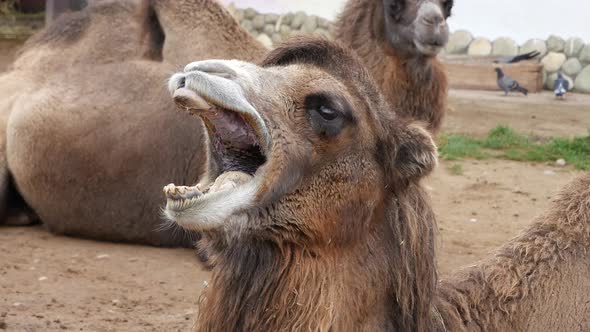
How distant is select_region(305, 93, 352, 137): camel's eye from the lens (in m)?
3.37

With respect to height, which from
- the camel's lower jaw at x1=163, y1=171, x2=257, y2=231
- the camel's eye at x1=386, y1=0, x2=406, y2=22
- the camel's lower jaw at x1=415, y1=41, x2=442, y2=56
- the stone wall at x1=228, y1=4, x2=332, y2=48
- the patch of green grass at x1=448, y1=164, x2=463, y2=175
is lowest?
the patch of green grass at x1=448, y1=164, x2=463, y2=175

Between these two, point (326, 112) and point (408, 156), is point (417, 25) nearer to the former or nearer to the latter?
point (408, 156)

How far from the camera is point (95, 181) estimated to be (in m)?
7.38

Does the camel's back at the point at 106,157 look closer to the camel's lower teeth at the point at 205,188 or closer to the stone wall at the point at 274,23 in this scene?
the camel's lower teeth at the point at 205,188

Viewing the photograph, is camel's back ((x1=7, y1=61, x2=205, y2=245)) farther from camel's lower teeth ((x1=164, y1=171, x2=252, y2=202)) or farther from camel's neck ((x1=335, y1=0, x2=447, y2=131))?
camel's lower teeth ((x1=164, y1=171, x2=252, y2=202))

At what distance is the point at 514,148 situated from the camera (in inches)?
459

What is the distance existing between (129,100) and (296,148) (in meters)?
4.45

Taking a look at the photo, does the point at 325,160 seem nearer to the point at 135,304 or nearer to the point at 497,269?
the point at 497,269

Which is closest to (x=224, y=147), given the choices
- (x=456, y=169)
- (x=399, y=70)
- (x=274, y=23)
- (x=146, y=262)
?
(x=146, y=262)

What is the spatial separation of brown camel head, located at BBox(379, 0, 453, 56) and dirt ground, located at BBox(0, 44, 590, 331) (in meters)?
1.01

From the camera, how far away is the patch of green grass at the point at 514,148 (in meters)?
11.1

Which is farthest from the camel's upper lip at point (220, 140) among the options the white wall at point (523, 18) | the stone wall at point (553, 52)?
the stone wall at point (553, 52)

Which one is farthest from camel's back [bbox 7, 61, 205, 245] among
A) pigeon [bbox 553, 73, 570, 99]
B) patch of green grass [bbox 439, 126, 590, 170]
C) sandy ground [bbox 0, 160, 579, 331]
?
pigeon [bbox 553, 73, 570, 99]

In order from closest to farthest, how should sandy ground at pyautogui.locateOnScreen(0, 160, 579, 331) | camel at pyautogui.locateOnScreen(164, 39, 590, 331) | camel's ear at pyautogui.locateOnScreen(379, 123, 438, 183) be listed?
camel at pyautogui.locateOnScreen(164, 39, 590, 331) → camel's ear at pyautogui.locateOnScreen(379, 123, 438, 183) → sandy ground at pyautogui.locateOnScreen(0, 160, 579, 331)
